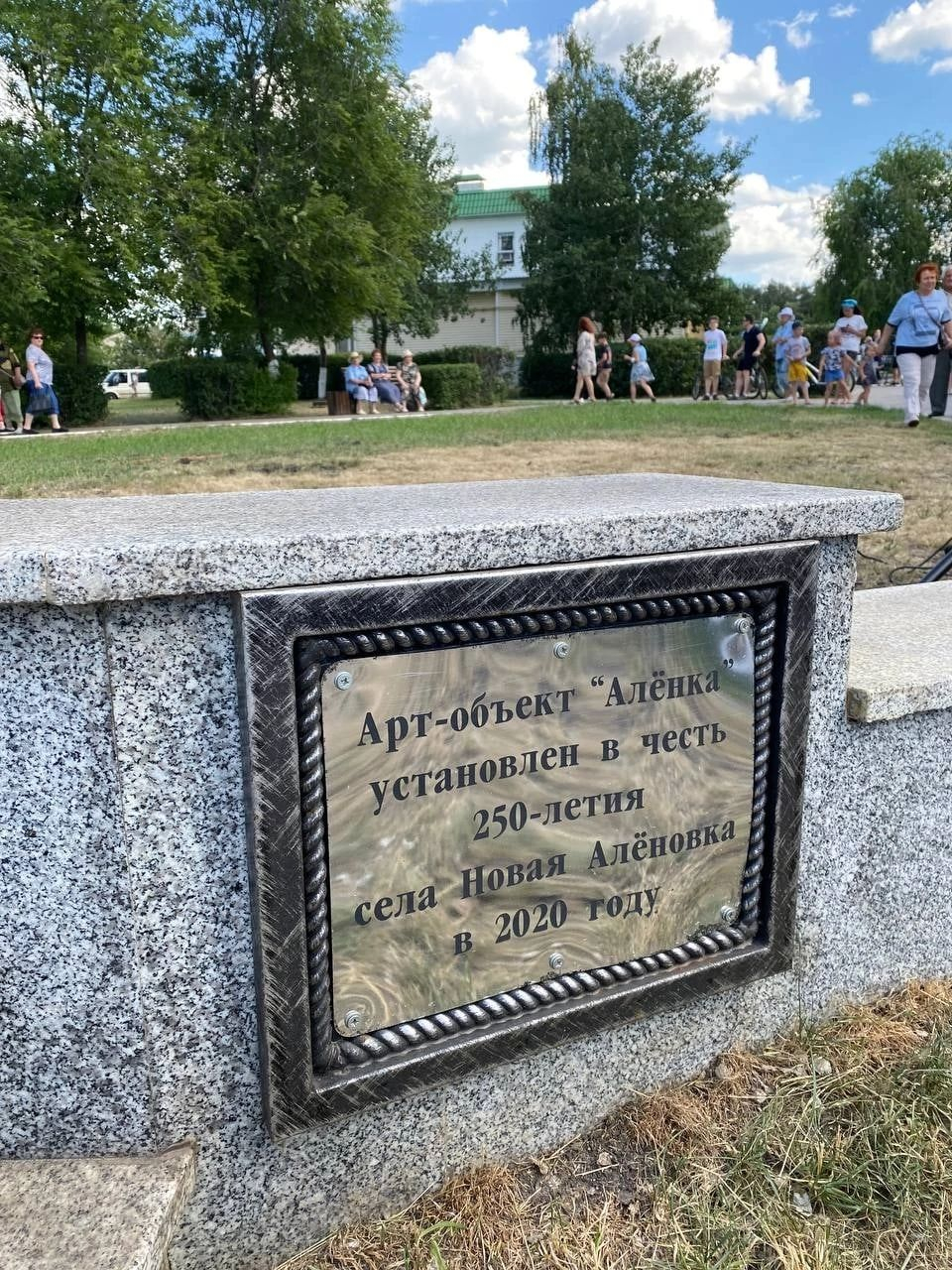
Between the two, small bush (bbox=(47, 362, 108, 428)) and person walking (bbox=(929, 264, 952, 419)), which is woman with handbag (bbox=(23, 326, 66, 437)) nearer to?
small bush (bbox=(47, 362, 108, 428))

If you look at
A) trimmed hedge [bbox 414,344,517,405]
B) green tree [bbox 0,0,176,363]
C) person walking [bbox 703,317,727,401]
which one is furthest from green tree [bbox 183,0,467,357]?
person walking [bbox 703,317,727,401]

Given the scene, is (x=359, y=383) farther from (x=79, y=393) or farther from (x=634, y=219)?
(x=634, y=219)

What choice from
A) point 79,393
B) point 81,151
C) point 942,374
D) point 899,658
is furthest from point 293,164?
point 899,658

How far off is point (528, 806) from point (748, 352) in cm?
2291

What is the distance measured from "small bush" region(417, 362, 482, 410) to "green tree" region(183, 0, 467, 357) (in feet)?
8.60

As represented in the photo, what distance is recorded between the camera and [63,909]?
1.37 meters

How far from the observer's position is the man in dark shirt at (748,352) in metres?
21.8

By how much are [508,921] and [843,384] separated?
820 inches

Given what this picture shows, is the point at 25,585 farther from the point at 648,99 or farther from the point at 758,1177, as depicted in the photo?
the point at 648,99

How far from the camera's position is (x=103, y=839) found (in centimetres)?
136

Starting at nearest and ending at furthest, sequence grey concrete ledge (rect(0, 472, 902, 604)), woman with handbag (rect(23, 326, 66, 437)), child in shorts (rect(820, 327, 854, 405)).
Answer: grey concrete ledge (rect(0, 472, 902, 604)), woman with handbag (rect(23, 326, 66, 437)), child in shorts (rect(820, 327, 854, 405))

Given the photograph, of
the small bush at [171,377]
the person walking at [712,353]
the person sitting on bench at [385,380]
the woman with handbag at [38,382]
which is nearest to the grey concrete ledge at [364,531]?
the woman with handbag at [38,382]

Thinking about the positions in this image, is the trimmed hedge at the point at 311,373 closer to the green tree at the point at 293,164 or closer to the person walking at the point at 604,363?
the green tree at the point at 293,164

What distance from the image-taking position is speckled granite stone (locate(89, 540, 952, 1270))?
138 centimetres
